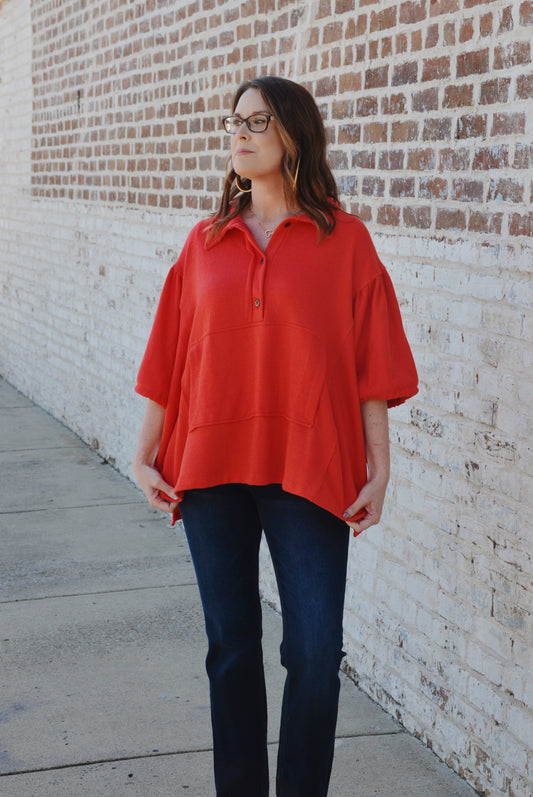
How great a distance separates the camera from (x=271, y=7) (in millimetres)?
4613

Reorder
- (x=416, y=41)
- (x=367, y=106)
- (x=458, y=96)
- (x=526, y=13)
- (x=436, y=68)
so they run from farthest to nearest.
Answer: (x=367, y=106) → (x=416, y=41) → (x=436, y=68) → (x=458, y=96) → (x=526, y=13)

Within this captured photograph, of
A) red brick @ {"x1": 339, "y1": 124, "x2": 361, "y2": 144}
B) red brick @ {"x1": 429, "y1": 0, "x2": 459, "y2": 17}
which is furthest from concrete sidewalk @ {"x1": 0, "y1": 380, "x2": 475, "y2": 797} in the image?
red brick @ {"x1": 429, "y1": 0, "x2": 459, "y2": 17}

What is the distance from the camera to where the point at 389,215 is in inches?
144

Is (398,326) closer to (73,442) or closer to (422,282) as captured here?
(422,282)

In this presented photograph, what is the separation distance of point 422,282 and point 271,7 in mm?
1813

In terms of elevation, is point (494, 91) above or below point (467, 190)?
above

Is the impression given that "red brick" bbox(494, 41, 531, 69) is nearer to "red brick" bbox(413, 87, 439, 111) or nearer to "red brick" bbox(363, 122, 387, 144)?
"red brick" bbox(413, 87, 439, 111)

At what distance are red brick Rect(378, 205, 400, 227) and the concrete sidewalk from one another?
5.56ft

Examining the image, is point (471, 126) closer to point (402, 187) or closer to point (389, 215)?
point (402, 187)

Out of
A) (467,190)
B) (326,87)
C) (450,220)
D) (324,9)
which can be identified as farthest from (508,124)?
(324,9)

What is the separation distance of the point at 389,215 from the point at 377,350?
1.26 metres

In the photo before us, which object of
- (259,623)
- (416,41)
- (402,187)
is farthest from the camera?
(402,187)

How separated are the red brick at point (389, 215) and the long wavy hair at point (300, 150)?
102cm

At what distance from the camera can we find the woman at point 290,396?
2.49 metres
